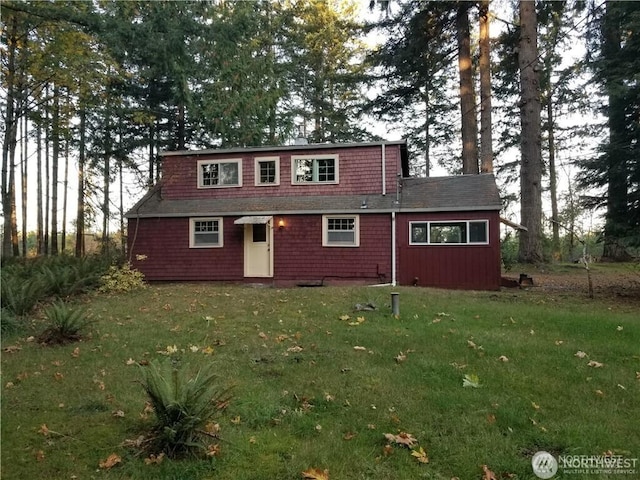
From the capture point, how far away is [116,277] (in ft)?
38.8

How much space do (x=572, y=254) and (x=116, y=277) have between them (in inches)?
970

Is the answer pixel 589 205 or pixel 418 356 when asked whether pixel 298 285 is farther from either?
pixel 589 205

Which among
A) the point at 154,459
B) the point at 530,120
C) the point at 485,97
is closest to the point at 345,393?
the point at 154,459

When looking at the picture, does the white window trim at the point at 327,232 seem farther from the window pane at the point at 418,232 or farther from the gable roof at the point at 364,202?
the window pane at the point at 418,232

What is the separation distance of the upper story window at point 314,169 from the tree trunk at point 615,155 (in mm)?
7963

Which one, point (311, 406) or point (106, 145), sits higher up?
point (106, 145)

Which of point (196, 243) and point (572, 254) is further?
point (572, 254)

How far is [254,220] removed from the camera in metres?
13.4

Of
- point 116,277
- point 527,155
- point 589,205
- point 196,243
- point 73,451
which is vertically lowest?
point 73,451

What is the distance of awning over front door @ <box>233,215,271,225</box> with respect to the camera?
13.3m

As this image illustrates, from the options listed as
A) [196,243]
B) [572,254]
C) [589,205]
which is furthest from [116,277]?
[572,254]

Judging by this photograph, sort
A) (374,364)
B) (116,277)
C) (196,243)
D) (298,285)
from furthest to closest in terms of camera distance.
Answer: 1. (196,243)
2. (298,285)
3. (116,277)
4. (374,364)

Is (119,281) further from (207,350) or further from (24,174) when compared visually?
(24,174)

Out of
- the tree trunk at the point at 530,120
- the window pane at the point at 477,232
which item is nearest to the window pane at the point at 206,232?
the window pane at the point at 477,232
